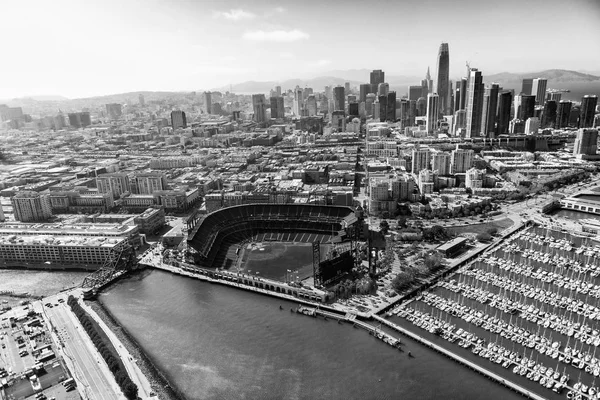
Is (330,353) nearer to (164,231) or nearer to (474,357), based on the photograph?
(474,357)

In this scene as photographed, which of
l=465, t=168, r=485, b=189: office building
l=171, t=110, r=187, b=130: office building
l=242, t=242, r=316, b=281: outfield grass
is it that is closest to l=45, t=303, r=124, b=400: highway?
l=242, t=242, r=316, b=281: outfield grass

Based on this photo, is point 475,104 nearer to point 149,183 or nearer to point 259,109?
point 259,109

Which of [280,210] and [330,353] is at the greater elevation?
[280,210]

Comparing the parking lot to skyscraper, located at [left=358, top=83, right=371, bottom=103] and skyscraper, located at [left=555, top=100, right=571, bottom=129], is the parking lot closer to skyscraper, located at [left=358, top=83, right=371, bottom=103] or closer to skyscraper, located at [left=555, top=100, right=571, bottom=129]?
skyscraper, located at [left=555, top=100, right=571, bottom=129]

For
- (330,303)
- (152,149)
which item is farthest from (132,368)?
(152,149)

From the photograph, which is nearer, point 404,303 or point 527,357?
point 527,357

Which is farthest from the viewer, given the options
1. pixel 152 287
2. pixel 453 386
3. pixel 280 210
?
pixel 280 210
